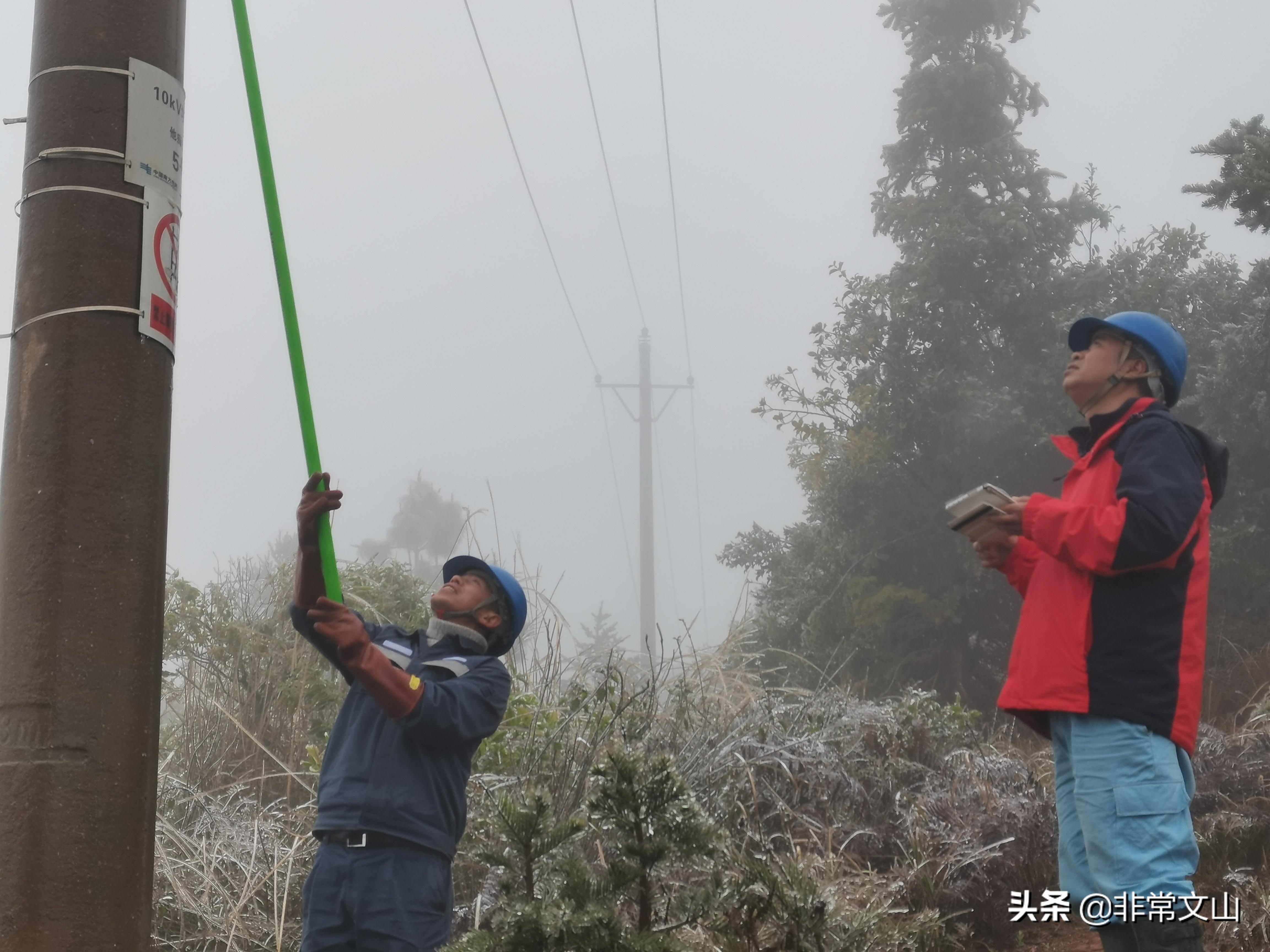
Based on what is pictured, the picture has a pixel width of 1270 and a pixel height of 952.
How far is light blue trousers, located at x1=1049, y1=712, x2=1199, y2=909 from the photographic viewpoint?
2.71 metres

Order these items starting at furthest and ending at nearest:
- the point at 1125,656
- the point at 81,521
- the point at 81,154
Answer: the point at 1125,656 → the point at 81,154 → the point at 81,521

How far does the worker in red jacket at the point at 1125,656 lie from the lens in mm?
2742

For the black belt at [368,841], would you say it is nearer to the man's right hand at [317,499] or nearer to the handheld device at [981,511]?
the man's right hand at [317,499]

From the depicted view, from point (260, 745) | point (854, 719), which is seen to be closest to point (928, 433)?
point (854, 719)

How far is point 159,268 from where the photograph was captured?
2.48 metres

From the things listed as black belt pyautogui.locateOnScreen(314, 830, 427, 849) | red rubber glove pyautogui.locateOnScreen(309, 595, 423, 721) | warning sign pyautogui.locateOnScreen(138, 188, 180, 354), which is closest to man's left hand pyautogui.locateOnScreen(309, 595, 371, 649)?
red rubber glove pyautogui.locateOnScreen(309, 595, 423, 721)

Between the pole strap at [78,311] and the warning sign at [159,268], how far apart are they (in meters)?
0.02

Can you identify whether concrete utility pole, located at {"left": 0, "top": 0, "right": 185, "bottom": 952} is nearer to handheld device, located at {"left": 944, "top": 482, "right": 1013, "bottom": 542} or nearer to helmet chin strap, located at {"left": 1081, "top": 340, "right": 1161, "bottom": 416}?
handheld device, located at {"left": 944, "top": 482, "right": 1013, "bottom": 542}

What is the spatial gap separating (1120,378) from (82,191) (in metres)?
2.48

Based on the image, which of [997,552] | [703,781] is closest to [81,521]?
[997,552]

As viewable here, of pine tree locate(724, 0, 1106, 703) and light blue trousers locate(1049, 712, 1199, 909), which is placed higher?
pine tree locate(724, 0, 1106, 703)

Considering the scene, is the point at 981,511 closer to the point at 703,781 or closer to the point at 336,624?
the point at 336,624

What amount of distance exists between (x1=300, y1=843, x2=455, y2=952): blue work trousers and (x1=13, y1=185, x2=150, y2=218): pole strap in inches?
60.7

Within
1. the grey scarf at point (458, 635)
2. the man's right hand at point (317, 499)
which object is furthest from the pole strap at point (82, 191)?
the grey scarf at point (458, 635)
